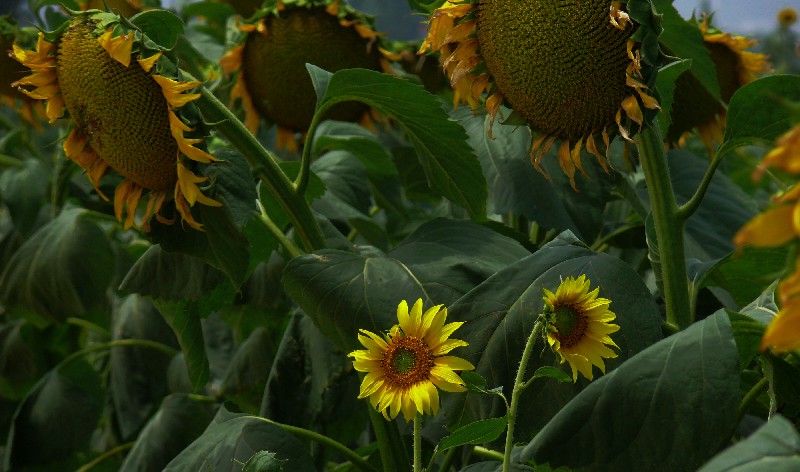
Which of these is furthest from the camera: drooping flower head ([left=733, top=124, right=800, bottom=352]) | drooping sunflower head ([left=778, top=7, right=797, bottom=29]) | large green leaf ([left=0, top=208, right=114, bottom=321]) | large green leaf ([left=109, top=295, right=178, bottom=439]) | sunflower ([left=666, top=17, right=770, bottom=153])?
drooping sunflower head ([left=778, top=7, right=797, bottom=29])

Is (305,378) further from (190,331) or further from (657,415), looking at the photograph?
(657,415)

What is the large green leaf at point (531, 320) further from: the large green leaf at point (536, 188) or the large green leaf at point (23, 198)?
the large green leaf at point (23, 198)

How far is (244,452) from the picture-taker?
0.54m

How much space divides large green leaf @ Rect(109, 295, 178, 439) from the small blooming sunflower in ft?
2.24

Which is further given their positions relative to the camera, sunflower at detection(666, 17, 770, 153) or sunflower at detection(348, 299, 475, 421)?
sunflower at detection(666, 17, 770, 153)

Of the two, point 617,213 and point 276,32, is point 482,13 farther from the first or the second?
point 617,213

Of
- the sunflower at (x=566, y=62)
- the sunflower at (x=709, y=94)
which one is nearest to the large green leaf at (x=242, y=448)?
the sunflower at (x=566, y=62)

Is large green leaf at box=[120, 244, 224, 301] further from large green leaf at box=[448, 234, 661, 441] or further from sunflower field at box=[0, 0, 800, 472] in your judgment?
large green leaf at box=[448, 234, 661, 441]

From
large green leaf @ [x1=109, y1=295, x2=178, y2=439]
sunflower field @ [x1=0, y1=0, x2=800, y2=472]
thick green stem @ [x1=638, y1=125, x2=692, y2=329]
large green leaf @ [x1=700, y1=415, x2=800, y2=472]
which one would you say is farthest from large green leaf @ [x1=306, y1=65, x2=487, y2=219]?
large green leaf @ [x1=109, y1=295, x2=178, y2=439]

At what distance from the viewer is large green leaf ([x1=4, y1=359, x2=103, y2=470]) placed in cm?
102

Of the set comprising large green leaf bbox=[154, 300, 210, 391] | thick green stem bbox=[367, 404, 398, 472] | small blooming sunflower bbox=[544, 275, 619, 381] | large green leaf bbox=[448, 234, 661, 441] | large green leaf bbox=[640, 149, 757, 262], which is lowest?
large green leaf bbox=[154, 300, 210, 391]

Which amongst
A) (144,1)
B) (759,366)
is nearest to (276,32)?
(144,1)

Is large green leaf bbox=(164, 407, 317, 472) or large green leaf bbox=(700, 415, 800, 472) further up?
large green leaf bbox=(700, 415, 800, 472)

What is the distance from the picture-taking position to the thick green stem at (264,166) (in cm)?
62
